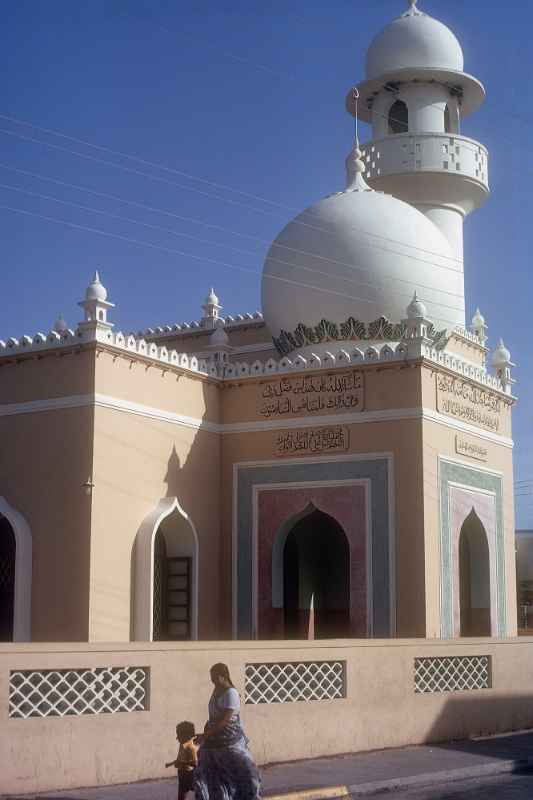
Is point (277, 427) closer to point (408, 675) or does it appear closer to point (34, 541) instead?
point (34, 541)

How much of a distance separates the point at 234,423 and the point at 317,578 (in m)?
3.21

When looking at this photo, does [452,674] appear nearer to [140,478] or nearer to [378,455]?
[378,455]

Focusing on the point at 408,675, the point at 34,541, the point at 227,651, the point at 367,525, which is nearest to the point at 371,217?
the point at 367,525

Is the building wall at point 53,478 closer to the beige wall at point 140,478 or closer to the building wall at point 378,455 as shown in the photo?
the beige wall at point 140,478

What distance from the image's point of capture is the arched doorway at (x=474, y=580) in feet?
55.2

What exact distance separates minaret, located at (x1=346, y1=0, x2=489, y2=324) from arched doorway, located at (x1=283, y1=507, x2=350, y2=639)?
19.2 feet

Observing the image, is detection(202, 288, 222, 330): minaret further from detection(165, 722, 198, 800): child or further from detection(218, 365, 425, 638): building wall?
detection(165, 722, 198, 800): child

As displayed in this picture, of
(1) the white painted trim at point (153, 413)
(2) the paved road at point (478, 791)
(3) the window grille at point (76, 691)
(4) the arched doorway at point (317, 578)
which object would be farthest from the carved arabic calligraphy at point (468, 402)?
(3) the window grille at point (76, 691)

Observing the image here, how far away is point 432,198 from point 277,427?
6.85 metres

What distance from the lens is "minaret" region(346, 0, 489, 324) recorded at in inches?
807

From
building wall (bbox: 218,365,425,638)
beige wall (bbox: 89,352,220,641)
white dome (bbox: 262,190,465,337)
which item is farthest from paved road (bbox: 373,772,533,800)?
white dome (bbox: 262,190,465,337)

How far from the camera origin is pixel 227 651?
9.55 metres

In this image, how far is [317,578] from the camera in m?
17.8

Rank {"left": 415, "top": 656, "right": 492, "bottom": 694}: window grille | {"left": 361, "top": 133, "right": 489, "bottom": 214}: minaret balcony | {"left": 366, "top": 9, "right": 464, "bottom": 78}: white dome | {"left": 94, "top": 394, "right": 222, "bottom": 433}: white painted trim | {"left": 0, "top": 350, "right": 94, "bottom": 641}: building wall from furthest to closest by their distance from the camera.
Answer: {"left": 366, "top": 9, "right": 464, "bottom": 78}: white dome → {"left": 361, "top": 133, "right": 489, "bottom": 214}: minaret balcony → {"left": 94, "top": 394, "right": 222, "bottom": 433}: white painted trim → {"left": 0, "top": 350, "right": 94, "bottom": 641}: building wall → {"left": 415, "top": 656, "right": 492, "bottom": 694}: window grille
